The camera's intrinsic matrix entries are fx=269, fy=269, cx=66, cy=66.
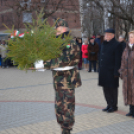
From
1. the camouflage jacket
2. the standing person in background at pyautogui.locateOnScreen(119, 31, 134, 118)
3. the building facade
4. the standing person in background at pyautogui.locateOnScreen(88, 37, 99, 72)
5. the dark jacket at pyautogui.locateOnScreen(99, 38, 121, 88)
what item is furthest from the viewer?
the building facade

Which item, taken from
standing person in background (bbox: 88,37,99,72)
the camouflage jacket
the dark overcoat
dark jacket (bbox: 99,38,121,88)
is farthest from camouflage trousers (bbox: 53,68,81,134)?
standing person in background (bbox: 88,37,99,72)

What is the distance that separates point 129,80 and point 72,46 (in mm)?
2005

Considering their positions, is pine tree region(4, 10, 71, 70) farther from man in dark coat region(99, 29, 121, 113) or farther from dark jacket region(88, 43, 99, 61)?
dark jacket region(88, 43, 99, 61)

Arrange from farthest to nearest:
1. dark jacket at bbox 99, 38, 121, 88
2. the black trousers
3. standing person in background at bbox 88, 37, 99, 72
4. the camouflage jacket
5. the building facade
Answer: the building facade, standing person in background at bbox 88, 37, 99, 72, the black trousers, dark jacket at bbox 99, 38, 121, 88, the camouflage jacket

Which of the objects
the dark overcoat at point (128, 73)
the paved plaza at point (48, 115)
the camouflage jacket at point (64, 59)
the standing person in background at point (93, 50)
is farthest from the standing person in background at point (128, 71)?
the standing person in background at point (93, 50)

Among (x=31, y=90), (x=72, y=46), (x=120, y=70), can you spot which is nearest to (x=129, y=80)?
(x=120, y=70)

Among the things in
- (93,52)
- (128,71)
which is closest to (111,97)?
(128,71)

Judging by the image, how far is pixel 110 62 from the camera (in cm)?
582

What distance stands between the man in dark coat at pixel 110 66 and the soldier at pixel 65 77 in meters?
1.82

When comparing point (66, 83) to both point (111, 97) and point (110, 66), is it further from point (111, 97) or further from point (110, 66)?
point (111, 97)

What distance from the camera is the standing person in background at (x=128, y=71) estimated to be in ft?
17.9

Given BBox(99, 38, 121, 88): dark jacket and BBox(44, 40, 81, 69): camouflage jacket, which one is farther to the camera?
BBox(99, 38, 121, 88): dark jacket

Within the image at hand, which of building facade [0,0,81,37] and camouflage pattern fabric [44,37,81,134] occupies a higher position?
building facade [0,0,81,37]

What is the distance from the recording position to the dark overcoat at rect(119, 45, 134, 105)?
5.45m
